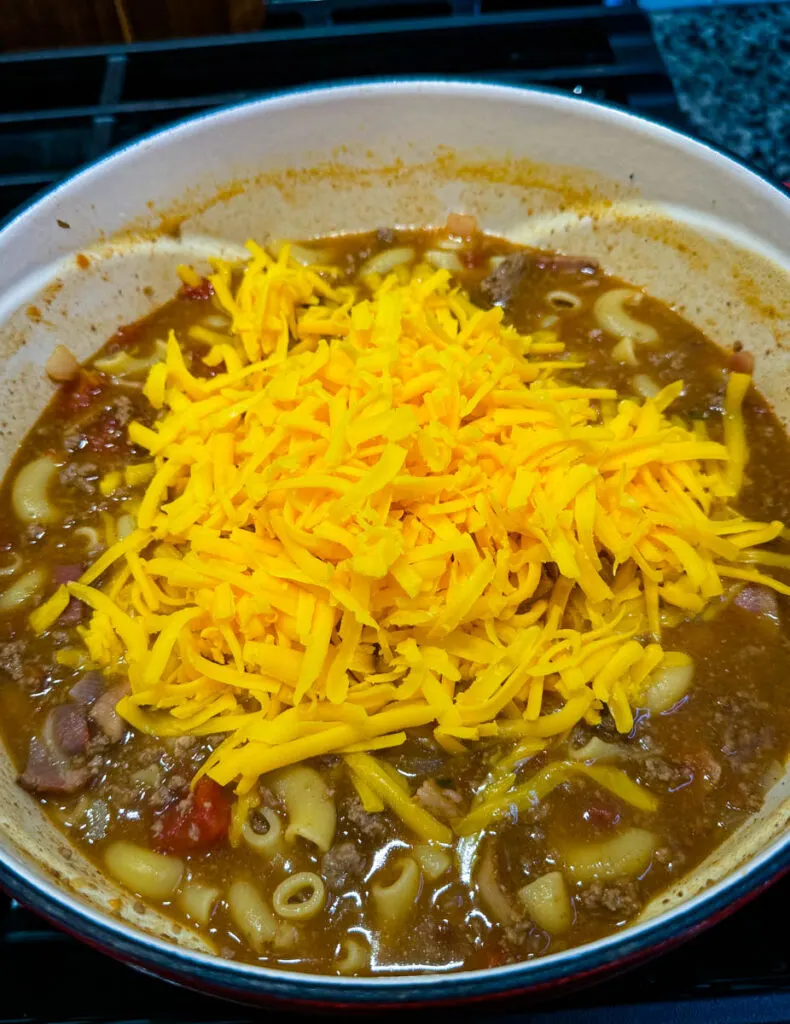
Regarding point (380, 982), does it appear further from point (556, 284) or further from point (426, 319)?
point (556, 284)

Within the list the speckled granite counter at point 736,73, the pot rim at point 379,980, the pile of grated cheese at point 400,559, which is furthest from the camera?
the speckled granite counter at point 736,73

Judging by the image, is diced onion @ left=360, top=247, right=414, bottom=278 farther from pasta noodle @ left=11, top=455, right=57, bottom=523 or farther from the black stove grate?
pasta noodle @ left=11, top=455, right=57, bottom=523

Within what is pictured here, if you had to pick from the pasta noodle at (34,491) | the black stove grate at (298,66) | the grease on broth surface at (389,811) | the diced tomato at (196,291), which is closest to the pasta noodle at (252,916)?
the grease on broth surface at (389,811)

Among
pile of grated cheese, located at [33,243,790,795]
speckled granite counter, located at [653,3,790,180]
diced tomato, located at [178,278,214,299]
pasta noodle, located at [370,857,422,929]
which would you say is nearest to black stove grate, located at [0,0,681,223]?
speckled granite counter, located at [653,3,790,180]

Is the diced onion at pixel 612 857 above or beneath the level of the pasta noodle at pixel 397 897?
above

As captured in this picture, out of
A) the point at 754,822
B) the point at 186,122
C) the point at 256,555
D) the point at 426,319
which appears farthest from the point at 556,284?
the point at 754,822

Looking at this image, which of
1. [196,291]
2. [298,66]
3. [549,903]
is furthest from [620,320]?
[549,903]

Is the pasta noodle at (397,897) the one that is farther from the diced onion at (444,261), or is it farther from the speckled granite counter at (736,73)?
the speckled granite counter at (736,73)
